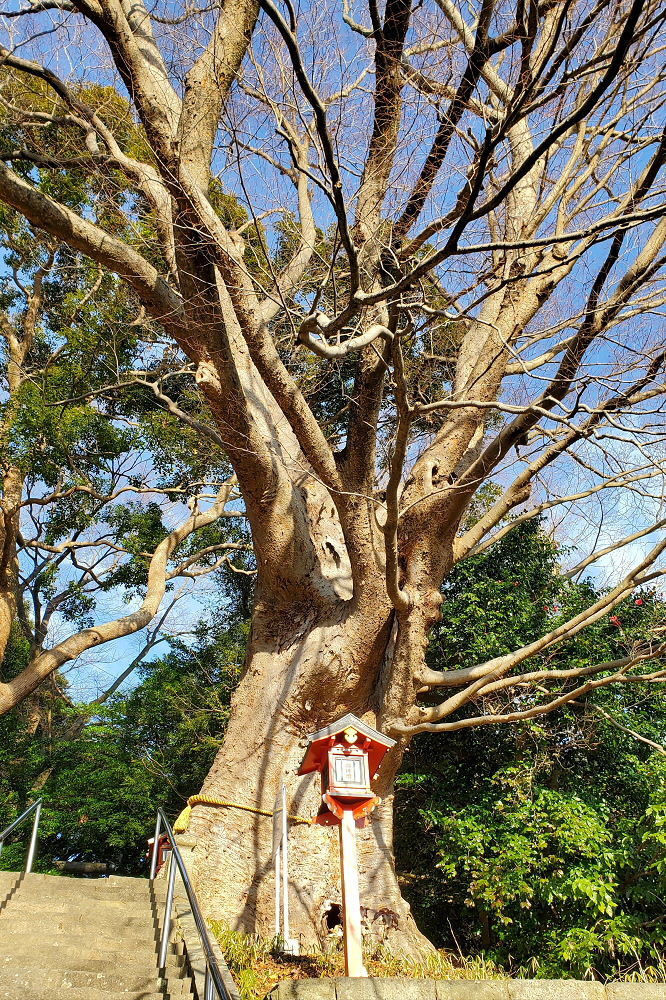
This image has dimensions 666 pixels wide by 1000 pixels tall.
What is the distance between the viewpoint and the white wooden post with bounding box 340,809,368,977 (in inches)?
168

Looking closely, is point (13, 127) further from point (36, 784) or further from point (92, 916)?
point (36, 784)

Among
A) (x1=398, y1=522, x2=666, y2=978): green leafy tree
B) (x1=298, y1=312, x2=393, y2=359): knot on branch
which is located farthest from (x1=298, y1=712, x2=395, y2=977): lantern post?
(x1=298, y1=312, x2=393, y2=359): knot on branch

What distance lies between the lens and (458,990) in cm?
412

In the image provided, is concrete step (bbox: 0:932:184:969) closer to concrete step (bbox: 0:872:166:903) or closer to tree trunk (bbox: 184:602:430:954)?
concrete step (bbox: 0:872:166:903)

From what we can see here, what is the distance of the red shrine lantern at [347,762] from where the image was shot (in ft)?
16.0

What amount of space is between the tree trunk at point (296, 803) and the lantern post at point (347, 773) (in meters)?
0.98

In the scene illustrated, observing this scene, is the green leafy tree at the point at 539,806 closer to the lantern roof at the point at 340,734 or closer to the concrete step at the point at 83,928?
the lantern roof at the point at 340,734

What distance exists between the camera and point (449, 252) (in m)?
3.65

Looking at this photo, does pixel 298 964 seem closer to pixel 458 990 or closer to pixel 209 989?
pixel 458 990

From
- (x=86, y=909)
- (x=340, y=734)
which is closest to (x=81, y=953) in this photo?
(x=86, y=909)

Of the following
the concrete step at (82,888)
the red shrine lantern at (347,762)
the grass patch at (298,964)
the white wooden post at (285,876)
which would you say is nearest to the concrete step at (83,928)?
the concrete step at (82,888)

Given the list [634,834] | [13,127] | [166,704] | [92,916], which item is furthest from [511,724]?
[13,127]

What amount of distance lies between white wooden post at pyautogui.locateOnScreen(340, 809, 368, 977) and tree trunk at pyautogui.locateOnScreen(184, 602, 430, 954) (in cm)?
148

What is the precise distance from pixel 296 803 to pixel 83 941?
2.12 m
